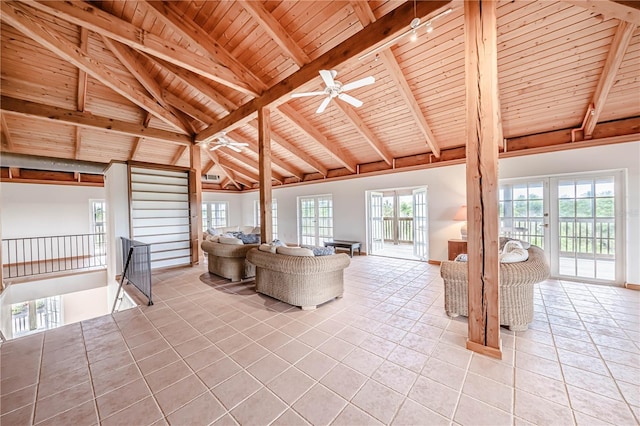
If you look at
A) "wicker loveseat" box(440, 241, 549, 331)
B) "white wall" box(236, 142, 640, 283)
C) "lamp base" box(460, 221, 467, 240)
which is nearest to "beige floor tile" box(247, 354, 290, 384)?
"wicker loveseat" box(440, 241, 549, 331)

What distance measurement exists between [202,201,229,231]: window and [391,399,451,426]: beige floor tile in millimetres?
10360

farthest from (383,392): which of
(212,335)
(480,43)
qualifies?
(480,43)

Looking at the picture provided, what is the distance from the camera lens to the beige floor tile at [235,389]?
166 centimetres

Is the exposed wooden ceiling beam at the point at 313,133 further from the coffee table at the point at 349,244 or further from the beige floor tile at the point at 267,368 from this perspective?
the beige floor tile at the point at 267,368

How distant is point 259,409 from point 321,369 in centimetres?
56

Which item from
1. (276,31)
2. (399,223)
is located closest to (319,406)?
(276,31)

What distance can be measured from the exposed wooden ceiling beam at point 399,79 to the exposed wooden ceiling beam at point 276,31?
1.00 meters

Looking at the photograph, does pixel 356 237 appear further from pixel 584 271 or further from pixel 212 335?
pixel 212 335

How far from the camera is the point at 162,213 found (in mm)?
5602

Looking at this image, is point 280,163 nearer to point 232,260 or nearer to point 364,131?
point 364,131

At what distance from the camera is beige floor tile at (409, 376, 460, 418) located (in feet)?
5.13

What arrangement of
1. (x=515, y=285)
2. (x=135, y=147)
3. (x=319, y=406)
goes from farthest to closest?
(x=135, y=147) < (x=515, y=285) < (x=319, y=406)

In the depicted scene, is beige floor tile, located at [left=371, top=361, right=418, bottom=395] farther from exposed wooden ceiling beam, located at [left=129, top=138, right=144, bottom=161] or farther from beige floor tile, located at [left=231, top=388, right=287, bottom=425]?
exposed wooden ceiling beam, located at [left=129, top=138, right=144, bottom=161]

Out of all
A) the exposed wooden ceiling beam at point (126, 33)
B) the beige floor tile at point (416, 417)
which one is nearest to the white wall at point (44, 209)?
the exposed wooden ceiling beam at point (126, 33)
